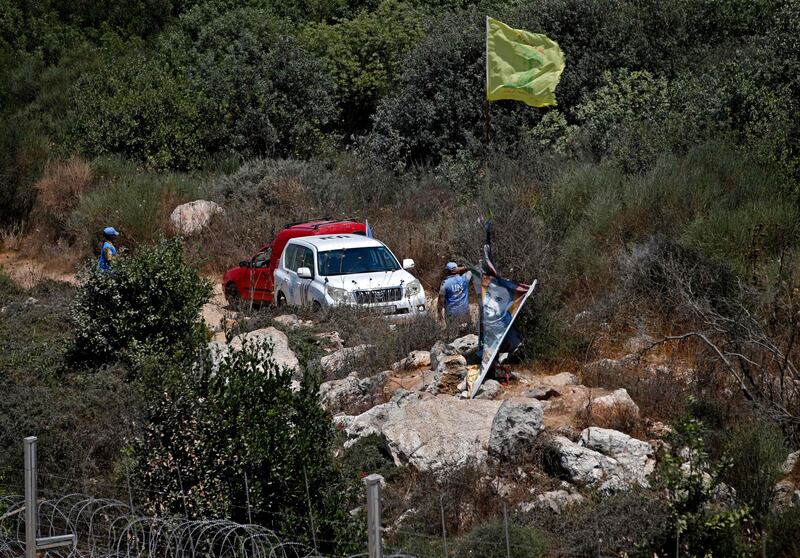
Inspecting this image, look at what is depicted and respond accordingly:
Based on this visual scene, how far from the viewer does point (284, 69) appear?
26938 mm

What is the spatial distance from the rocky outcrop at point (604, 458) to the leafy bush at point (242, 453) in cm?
204

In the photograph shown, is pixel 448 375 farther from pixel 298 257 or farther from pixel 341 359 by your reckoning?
pixel 298 257

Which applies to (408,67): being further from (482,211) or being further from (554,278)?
(554,278)

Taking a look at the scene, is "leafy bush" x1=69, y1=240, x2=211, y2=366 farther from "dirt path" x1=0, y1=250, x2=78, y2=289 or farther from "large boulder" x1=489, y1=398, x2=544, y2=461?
"dirt path" x1=0, y1=250, x2=78, y2=289

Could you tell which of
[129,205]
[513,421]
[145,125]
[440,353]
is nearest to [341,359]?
[440,353]

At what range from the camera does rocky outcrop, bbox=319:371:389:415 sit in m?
11.1

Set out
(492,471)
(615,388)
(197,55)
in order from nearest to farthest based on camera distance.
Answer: (492,471), (615,388), (197,55)

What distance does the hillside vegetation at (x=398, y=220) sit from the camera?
7727 mm

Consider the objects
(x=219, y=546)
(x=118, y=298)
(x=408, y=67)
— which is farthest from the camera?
(x=408, y=67)

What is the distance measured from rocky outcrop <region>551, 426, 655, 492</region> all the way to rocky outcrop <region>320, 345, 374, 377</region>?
384cm

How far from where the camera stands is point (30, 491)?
665 centimetres

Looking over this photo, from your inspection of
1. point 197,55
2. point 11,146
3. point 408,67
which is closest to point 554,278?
point 408,67

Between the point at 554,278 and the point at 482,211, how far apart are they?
11.4 ft

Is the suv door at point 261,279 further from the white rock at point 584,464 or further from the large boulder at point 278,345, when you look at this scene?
the white rock at point 584,464
